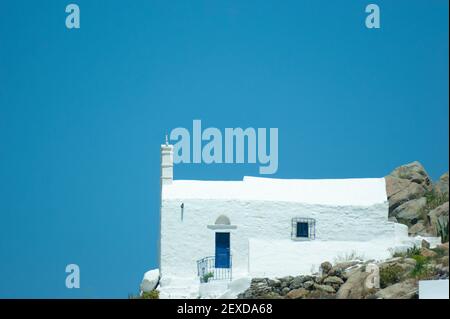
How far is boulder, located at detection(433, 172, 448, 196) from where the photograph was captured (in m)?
44.1

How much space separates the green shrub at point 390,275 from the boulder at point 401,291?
3.19 ft

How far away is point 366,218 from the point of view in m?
40.6

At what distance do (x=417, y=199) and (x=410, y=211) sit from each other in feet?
2.71

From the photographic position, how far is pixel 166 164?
4141cm

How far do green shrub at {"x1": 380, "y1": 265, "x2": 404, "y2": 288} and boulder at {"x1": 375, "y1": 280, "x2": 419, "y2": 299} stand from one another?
972mm

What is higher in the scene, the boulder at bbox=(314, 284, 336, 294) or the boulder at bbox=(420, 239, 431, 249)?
the boulder at bbox=(420, 239, 431, 249)

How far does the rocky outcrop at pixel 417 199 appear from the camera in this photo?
138ft

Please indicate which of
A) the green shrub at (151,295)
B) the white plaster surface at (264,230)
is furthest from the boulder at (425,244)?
the green shrub at (151,295)

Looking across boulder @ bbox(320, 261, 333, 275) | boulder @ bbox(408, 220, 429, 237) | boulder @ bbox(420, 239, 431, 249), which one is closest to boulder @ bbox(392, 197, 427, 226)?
boulder @ bbox(408, 220, 429, 237)

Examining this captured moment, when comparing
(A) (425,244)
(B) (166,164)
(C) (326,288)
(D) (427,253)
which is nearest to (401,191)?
(A) (425,244)

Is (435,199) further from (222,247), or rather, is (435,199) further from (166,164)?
(166,164)

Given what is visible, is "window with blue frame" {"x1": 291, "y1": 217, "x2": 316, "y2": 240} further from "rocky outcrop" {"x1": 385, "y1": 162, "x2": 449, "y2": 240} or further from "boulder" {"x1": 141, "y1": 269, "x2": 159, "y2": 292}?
"boulder" {"x1": 141, "y1": 269, "x2": 159, "y2": 292}
